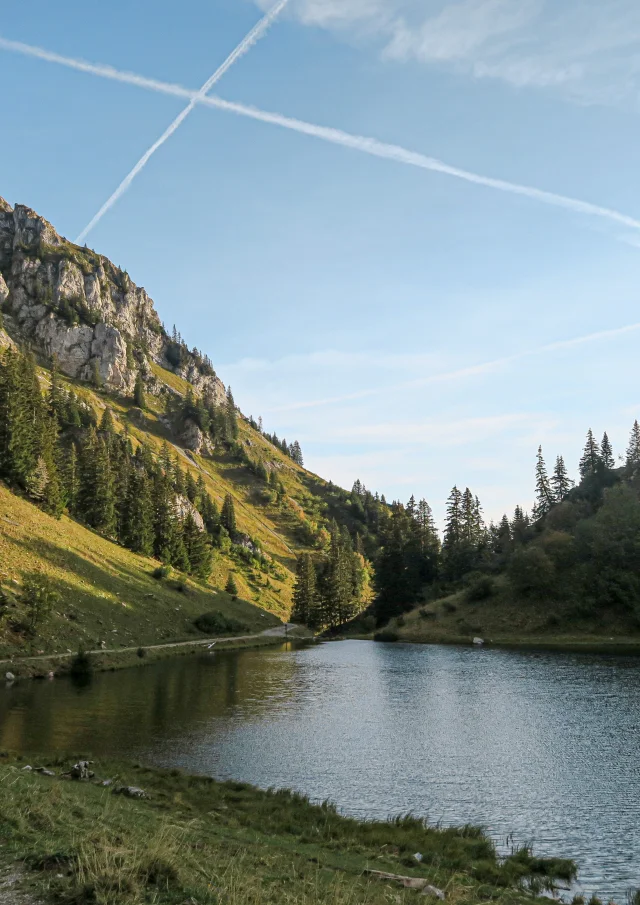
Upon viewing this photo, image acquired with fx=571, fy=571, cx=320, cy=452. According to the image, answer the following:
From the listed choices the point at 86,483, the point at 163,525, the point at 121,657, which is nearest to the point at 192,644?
the point at 121,657

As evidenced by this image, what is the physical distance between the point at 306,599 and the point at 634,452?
317 feet

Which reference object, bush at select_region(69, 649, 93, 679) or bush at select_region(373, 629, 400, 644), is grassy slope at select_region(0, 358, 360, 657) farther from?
bush at select_region(373, 629, 400, 644)

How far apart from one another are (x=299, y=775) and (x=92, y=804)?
1393cm

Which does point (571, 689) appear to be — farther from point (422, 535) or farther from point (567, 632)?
point (422, 535)

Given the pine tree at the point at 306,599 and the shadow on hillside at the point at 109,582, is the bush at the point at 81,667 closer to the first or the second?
the shadow on hillside at the point at 109,582

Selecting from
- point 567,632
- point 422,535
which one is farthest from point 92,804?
point 422,535

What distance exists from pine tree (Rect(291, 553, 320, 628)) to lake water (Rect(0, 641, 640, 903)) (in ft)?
290

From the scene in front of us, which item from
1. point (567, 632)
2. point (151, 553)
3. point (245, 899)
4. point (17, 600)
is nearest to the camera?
point (245, 899)

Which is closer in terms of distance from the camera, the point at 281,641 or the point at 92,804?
the point at 92,804

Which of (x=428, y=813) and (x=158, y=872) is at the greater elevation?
(x=158, y=872)

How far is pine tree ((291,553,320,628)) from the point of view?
6186 inches

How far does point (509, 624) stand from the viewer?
11044 centimetres

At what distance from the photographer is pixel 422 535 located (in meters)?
157

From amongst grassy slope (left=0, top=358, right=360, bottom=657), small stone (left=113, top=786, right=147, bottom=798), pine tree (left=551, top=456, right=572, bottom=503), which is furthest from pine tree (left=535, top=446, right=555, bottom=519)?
small stone (left=113, top=786, right=147, bottom=798)
